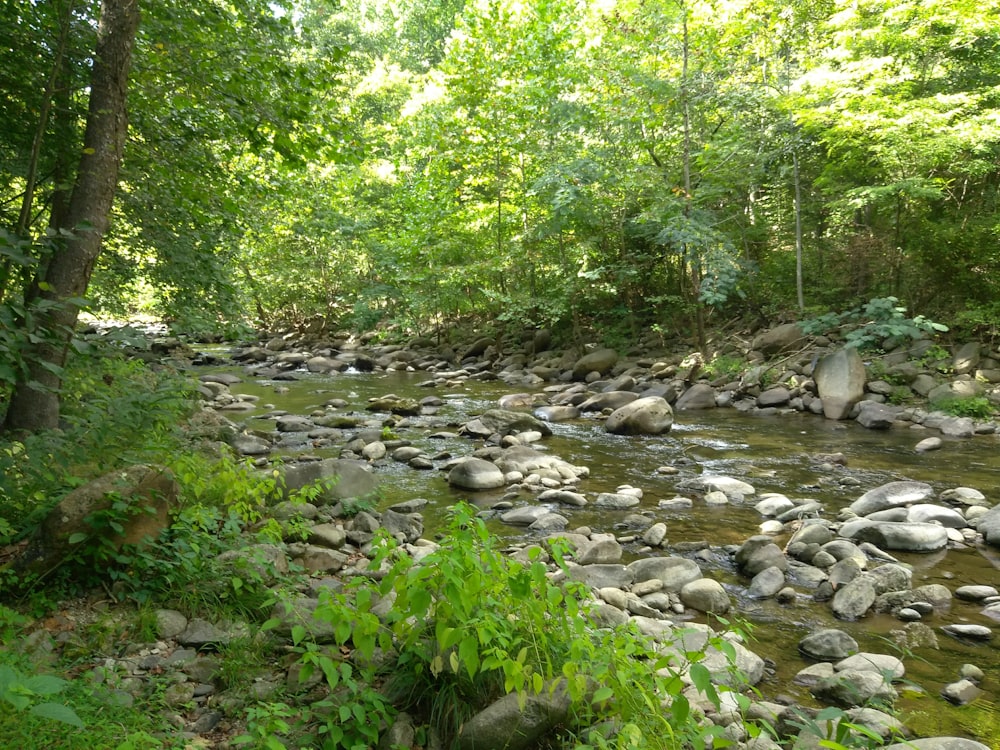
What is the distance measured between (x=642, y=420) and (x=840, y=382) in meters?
3.97

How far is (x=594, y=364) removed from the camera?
15289 millimetres

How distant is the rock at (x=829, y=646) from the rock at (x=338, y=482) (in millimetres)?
3882

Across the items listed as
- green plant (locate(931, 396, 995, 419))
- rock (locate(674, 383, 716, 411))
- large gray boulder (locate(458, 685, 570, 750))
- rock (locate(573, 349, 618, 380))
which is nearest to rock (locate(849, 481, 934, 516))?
green plant (locate(931, 396, 995, 419))

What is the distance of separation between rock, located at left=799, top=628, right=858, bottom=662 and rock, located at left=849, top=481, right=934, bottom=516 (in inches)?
111

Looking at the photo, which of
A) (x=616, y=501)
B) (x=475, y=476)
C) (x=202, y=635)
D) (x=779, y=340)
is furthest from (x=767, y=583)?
(x=779, y=340)

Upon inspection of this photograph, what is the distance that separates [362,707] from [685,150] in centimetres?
1362

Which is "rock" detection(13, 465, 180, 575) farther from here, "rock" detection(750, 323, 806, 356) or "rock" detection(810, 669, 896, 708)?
"rock" detection(750, 323, 806, 356)

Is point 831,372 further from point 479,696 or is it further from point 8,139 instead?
point 8,139

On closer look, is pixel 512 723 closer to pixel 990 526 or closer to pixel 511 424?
pixel 990 526

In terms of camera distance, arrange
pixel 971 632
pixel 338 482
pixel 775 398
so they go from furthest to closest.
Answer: pixel 775 398 < pixel 338 482 < pixel 971 632

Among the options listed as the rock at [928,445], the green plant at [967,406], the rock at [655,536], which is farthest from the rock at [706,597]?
the green plant at [967,406]

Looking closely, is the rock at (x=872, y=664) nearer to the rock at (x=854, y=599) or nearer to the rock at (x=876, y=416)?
the rock at (x=854, y=599)

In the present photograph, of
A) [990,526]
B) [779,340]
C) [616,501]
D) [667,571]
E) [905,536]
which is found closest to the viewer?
[667,571]

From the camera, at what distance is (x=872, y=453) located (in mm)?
8508
